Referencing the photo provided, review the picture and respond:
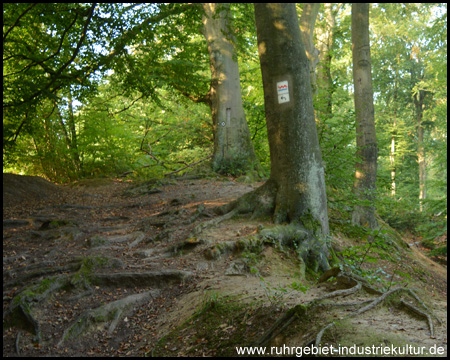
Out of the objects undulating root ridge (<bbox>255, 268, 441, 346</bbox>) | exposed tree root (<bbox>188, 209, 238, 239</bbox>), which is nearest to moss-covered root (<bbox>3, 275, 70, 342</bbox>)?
exposed tree root (<bbox>188, 209, 238, 239</bbox>)

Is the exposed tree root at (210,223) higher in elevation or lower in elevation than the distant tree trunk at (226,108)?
lower

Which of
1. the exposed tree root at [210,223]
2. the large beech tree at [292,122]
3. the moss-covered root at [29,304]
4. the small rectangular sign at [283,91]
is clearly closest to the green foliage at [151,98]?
the large beech tree at [292,122]

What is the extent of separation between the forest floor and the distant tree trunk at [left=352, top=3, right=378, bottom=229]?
1.57m

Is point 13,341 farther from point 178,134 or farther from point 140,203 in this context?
point 178,134

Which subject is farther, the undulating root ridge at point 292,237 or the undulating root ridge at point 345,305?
the undulating root ridge at point 292,237

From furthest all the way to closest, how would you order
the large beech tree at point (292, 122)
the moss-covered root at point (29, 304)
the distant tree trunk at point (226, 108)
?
the distant tree trunk at point (226, 108) < the large beech tree at point (292, 122) < the moss-covered root at point (29, 304)

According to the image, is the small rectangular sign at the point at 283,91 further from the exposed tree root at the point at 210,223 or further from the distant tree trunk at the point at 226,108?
the distant tree trunk at the point at 226,108

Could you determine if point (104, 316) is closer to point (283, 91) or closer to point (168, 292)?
point (168, 292)

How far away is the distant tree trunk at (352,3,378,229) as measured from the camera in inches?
366

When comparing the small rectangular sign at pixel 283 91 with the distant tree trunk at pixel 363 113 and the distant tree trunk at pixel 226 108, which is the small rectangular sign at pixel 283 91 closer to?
the distant tree trunk at pixel 363 113

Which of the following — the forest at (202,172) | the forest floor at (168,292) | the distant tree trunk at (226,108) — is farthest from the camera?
the distant tree trunk at (226,108)

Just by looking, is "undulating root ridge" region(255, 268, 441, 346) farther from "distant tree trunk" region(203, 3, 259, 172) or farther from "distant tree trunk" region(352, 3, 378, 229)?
"distant tree trunk" region(203, 3, 259, 172)

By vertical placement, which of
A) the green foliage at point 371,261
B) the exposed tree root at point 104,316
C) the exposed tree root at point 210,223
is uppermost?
the exposed tree root at point 210,223

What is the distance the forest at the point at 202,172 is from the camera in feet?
14.3
